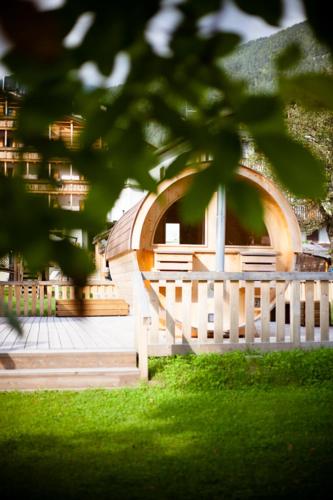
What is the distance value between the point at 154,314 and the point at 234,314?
3.60 ft

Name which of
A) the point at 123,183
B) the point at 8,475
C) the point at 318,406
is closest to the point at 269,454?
the point at 318,406

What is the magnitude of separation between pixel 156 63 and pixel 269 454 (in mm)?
4202

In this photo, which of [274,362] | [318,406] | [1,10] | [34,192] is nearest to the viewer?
[1,10]

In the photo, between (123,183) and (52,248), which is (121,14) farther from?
(52,248)

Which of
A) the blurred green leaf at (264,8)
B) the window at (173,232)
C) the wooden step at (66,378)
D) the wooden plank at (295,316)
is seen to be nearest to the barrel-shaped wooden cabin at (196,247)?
the window at (173,232)

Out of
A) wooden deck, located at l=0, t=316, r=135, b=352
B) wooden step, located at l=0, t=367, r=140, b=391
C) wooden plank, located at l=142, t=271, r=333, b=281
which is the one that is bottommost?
wooden step, located at l=0, t=367, r=140, b=391

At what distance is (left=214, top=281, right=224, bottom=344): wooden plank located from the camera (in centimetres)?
755

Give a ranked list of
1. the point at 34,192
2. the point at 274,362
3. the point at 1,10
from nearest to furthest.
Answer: the point at 1,10
the point at 34,192
the point at 274,362

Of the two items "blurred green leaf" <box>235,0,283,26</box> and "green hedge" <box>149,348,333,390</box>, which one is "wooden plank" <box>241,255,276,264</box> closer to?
"green hedge" <box>149,348,333,390</box>

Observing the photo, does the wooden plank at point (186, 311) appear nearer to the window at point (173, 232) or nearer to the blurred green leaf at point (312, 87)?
the window at point (173, 232)

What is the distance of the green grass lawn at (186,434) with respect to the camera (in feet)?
13.2

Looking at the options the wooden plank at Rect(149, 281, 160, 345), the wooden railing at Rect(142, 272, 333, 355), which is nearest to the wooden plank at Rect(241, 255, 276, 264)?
the wooden railing at Rect(142, 272, 333, 355)

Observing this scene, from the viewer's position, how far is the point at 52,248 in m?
1.01

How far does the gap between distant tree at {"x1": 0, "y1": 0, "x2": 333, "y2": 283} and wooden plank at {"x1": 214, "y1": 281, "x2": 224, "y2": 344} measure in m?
6.52
